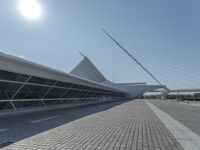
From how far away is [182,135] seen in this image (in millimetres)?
9094

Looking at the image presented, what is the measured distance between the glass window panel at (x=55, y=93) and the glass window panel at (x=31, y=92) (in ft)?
4.14

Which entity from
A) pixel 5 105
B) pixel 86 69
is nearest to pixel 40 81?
pixel 5 105

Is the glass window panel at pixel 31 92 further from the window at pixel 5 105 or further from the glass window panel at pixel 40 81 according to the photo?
the window at pixel 5 105

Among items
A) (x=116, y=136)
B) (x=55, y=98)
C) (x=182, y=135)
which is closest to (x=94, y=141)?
(x=116, y=136)

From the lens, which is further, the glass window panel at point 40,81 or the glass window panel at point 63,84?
the glass window panel at point 63,84

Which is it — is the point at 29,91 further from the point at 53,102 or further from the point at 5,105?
the point at 53,102

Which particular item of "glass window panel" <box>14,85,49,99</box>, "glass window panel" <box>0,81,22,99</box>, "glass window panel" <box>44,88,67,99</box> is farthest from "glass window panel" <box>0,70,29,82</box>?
"glass window panel" <box>44,88,67,99</box>

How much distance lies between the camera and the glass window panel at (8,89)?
16.1 metres

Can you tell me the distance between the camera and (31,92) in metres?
19.9

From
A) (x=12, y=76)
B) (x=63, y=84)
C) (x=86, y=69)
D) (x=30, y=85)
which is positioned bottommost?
(x=30, y=85)

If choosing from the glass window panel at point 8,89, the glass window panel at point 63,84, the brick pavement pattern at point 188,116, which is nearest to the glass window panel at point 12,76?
the glass window panel at point 8,89

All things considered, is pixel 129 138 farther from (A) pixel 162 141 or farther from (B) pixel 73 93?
(B) pixel 73 93

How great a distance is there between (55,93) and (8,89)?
806 cm

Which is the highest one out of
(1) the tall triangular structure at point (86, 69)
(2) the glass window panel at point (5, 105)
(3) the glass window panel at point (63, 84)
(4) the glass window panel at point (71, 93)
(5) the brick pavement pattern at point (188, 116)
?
(1) the tall triangular structure at point (86, 69)
